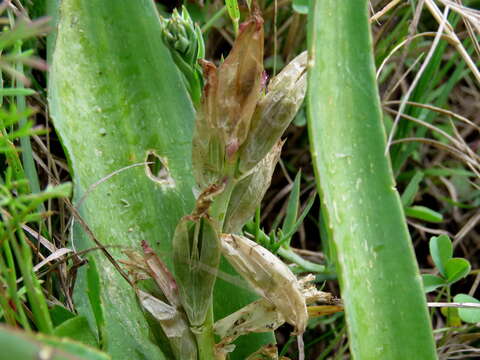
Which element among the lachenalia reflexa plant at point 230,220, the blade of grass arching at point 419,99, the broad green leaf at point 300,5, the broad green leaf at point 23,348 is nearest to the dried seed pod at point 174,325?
the lachenalia reflexa plant at point 230,220

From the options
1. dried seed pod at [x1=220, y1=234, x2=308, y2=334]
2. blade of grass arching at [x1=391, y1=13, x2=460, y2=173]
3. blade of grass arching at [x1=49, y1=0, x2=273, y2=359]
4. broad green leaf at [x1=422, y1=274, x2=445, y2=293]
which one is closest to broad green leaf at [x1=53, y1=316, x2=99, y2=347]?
blade of grass arching at [x1=49, y1=0, x2=273, y2=359]

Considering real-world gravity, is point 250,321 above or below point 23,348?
below

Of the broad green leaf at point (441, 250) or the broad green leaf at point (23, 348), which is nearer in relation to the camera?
the broad green leaf at point (23, 348)

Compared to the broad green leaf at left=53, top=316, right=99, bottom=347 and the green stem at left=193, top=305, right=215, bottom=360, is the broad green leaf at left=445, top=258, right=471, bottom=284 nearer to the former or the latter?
the green stem at left=193, top=305, right=215, bottom=360

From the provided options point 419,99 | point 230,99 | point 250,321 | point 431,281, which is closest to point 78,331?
point 250,321

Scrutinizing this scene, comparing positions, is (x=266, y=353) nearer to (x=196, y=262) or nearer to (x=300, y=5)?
(x=196, y=262)

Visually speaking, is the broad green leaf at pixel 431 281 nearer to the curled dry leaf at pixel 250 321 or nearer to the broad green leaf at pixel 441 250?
the broad green leaf at pixel 441 250
